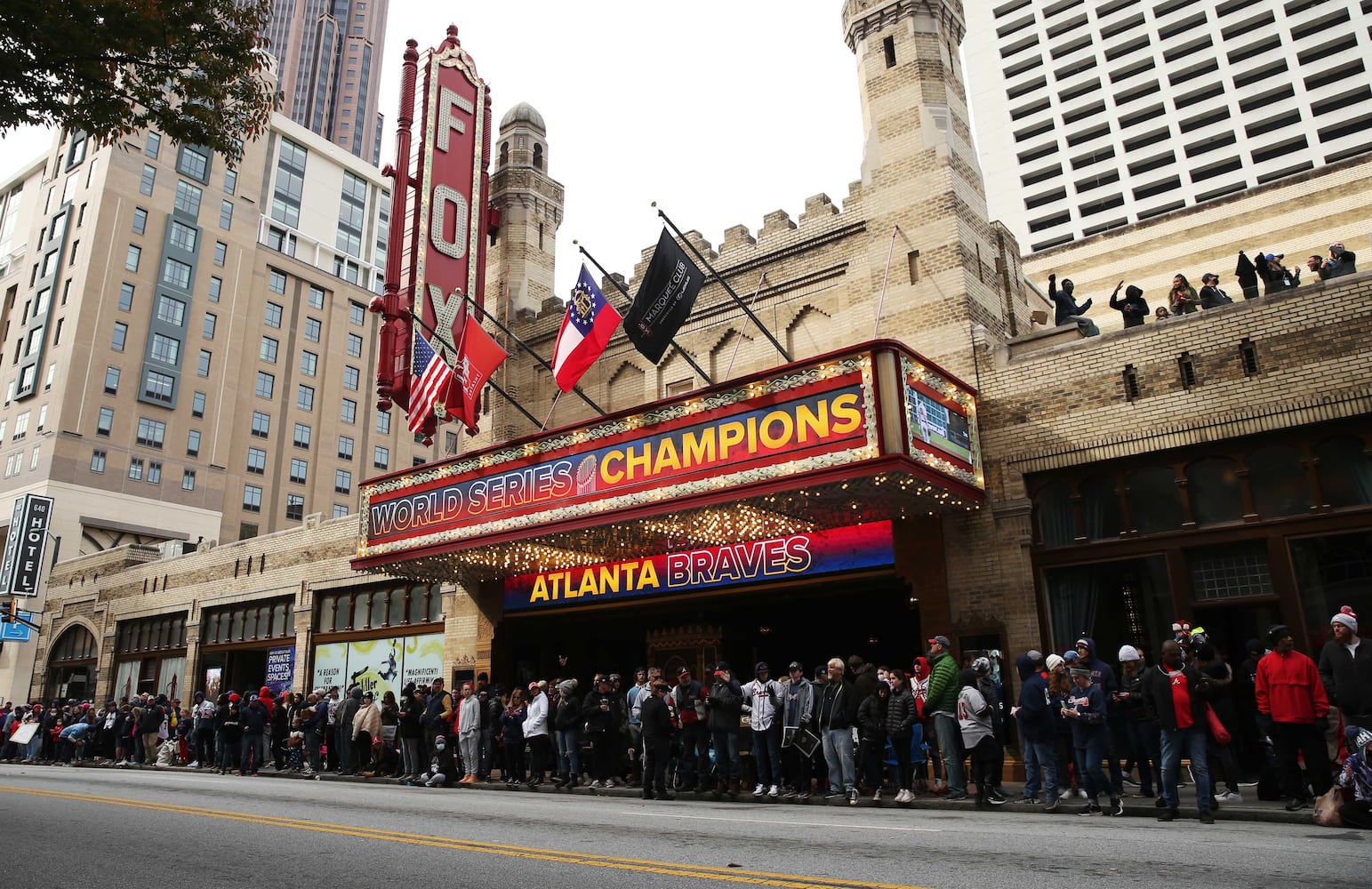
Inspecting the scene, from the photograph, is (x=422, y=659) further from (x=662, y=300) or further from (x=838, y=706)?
(x=838, y=706)

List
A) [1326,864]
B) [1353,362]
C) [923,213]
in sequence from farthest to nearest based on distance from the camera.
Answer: [923,213] < [1353,362] < [1326,864]

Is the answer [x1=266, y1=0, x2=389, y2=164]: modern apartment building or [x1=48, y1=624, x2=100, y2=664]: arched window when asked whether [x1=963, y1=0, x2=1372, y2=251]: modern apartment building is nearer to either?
[x1=48, y1=624, x2=100, y2=664]: arched window

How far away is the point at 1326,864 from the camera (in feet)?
20.8

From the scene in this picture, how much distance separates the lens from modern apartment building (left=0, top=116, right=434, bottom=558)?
51.5 meters

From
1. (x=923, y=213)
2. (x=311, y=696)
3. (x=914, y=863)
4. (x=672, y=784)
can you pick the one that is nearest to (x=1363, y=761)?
(x=914, y=863)

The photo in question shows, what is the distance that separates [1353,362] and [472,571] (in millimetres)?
17400

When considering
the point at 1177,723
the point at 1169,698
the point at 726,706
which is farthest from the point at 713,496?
the point at 1177,723

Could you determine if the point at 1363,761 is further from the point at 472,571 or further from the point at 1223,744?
the point at 472,571

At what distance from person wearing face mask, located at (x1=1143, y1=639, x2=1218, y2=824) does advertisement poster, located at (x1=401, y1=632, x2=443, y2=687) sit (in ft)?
58.4

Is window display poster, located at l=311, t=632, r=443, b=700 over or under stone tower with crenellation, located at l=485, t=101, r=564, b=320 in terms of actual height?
under

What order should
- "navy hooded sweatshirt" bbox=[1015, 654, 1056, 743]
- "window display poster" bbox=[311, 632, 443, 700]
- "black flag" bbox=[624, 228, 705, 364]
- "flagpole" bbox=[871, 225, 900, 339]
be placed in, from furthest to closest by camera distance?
"window display poster" bbox=[311, 632, 443, 700], "flagpole" bbox=[871, 225, 900, 339], "black flag" bbox=[624, 228, 705, 364], "navy hooded sweatshirt" bbox=[1015, 654, 1056, 743]

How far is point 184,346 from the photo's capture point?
58875 mm

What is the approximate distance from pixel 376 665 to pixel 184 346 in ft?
141

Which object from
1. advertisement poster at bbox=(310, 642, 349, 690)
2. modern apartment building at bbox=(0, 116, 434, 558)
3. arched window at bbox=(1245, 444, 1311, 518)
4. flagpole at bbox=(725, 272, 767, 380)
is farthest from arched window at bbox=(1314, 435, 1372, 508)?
modern apartment building at bbox=(0, 116, 434, 558)
